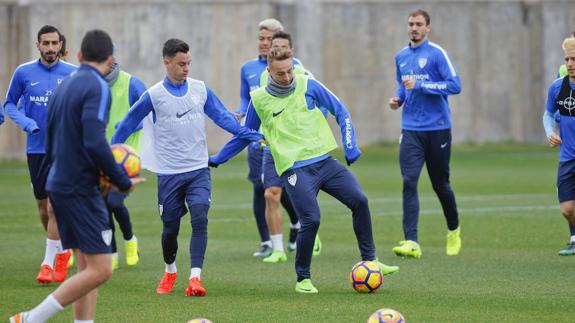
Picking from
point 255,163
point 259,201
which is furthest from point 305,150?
point 259,201

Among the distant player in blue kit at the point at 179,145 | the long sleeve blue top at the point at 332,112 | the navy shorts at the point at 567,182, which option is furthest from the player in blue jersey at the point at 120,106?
the navy shorts at the point at 567,182

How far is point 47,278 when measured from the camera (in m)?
11.1

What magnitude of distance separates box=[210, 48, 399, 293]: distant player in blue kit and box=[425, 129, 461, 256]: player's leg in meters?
2.92

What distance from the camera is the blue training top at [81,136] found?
761cm

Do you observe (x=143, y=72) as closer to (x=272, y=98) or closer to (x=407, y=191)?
(x=407, y=191)

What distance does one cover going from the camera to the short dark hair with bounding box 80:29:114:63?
7.81 meters

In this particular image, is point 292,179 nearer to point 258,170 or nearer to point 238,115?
point 238,115

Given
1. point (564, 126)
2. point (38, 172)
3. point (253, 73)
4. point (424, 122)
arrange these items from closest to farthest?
point (38, 172), point (564, 126), point (424, 122), point (253, 73)

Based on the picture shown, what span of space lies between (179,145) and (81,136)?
2948mm

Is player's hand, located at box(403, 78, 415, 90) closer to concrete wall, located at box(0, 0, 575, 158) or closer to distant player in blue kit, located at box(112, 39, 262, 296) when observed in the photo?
distant player in blue kit, located at box(112, 39, 262, 296)

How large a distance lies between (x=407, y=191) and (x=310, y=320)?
14.8 ft

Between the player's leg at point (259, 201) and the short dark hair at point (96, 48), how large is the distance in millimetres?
6024

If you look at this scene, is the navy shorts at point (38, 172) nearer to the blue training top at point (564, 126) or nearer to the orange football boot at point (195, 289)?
the orange football boot at point (195, 289)

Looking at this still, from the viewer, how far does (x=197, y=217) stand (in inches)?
412
